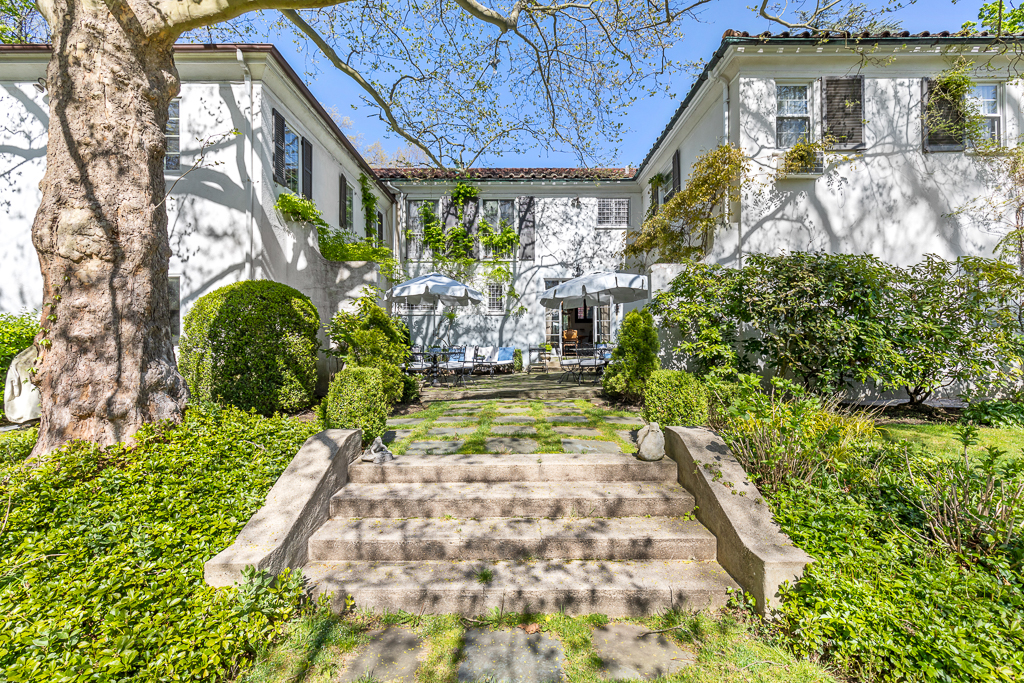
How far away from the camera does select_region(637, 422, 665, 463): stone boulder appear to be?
4.39 meters

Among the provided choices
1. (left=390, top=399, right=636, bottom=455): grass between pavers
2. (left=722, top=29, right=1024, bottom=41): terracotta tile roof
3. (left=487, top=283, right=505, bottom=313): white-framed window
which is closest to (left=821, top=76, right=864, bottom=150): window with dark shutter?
(left=722, top=29, right=1024, bottom=41): terracotta tile roof

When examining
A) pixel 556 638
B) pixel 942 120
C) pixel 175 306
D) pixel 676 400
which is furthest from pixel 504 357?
pixel 942 120

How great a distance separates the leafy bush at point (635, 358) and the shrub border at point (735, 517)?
317cm

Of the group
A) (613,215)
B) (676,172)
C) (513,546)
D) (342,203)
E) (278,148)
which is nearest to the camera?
(513,546)

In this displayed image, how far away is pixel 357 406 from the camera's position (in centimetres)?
500

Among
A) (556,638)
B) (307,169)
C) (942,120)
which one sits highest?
(942,120)

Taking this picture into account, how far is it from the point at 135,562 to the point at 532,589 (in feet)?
8.51

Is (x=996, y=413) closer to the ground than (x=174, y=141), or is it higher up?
closer to the ground

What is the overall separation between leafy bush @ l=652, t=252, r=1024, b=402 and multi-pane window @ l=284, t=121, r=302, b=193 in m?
8.45

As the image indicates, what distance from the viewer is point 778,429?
3.99m

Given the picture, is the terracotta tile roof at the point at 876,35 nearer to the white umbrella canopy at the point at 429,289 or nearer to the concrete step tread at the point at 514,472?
the white umbrella canopy at the point at 429,289

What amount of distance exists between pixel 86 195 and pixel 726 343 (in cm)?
867

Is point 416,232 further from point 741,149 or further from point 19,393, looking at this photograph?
point 19,393

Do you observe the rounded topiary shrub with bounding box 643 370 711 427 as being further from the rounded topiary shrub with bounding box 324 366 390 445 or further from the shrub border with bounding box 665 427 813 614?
the rounded topiary shrub with bounding box 324 366 390 445
